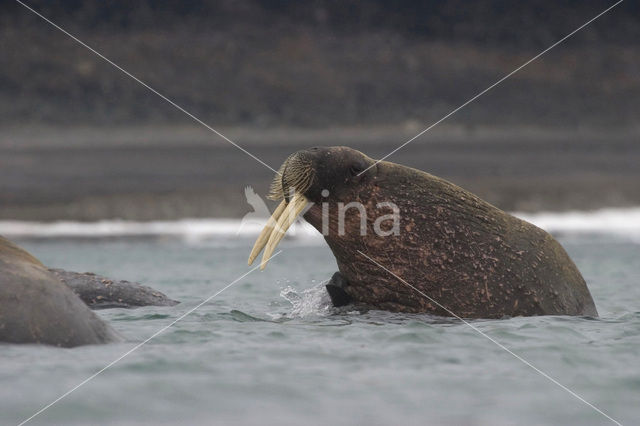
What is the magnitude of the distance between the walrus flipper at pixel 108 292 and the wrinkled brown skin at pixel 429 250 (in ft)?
7.66

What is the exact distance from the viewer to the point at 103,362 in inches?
267

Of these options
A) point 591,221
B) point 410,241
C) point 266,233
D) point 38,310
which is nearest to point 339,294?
point 410,241

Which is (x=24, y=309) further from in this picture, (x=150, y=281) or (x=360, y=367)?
(x=150, y=281)

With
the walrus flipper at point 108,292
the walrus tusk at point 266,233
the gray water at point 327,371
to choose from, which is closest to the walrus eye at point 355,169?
the walrus tusk at point 266,233

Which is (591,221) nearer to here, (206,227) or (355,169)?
(206,227)

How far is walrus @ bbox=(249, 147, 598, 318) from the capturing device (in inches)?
355

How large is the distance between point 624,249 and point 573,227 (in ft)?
24.0

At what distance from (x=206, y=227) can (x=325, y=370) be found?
83.7 feet

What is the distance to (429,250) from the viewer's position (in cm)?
905

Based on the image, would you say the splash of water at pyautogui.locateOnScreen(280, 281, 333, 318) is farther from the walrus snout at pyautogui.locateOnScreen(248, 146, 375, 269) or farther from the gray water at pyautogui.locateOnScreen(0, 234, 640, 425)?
the walrus snout at pyautogui.locateOnScreen(248, 146, 375, 269)

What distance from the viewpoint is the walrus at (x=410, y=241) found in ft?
29.6

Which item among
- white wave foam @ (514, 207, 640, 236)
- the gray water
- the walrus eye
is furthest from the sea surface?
white wave foam @ (514, 207, 640, 236)

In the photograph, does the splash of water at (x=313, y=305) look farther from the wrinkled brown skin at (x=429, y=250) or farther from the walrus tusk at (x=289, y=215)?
the walrus tusk at (x=289, y=215)

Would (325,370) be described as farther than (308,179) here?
No
